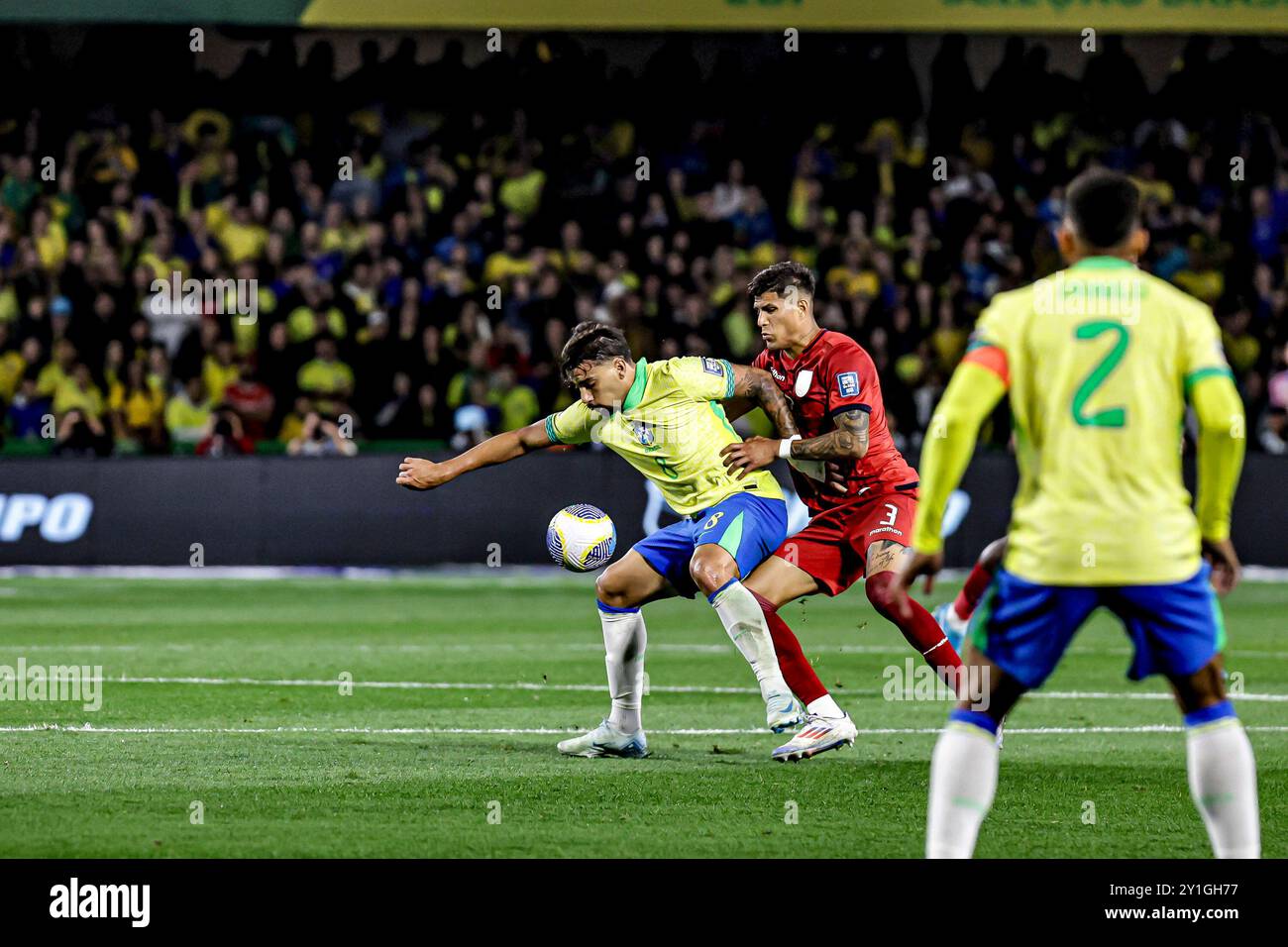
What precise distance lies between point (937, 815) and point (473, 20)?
17.7 m

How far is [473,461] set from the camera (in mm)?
8648

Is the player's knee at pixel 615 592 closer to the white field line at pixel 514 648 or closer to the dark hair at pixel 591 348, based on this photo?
the dark hair at pixel 591 348

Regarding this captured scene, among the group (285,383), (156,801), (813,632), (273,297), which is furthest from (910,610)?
(273,297)

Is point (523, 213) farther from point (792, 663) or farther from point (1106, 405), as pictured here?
point (1106, 405)

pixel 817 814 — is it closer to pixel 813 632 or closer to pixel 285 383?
pixel 813 632

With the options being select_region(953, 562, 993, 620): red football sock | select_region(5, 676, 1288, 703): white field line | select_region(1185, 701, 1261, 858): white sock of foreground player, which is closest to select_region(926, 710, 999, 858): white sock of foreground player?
select_region(1185, 701, 1261, 858): white sock of foreground player

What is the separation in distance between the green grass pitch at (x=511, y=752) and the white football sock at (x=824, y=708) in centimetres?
21

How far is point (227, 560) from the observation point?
19.2 meters

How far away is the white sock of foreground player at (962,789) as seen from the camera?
5.17m

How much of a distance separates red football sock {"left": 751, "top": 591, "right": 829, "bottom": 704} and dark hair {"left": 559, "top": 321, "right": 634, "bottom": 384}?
1.23 metres

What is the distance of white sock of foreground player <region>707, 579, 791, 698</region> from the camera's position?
866cm

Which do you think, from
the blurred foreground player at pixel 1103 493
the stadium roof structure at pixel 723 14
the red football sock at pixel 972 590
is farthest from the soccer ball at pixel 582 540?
the stadium roof structure at pixel 723 14

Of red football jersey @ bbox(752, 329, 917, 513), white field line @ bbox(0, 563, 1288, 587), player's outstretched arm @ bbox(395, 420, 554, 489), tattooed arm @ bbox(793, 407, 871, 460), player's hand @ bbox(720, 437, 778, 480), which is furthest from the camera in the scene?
white field line @ bbox(0, 563, 1288, 587)

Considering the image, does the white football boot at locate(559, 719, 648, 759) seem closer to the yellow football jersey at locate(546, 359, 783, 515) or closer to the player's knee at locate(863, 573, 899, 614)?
the yellow football jersey at locate(546, 359, 783, 515)
